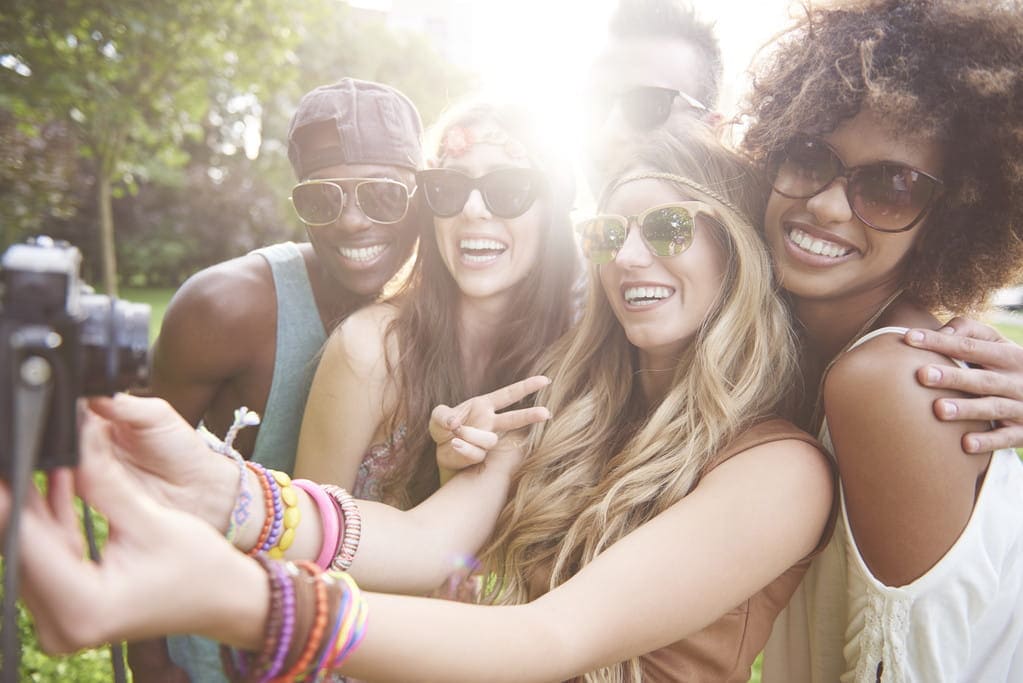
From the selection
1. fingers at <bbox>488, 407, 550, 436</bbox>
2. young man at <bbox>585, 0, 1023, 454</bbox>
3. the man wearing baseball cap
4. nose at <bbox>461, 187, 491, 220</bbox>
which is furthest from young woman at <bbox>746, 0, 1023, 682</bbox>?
the man wearing baseball cap

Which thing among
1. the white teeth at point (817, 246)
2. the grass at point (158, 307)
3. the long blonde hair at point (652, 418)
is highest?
the white teeth at point (817, 246)

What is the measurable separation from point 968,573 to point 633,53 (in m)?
3.13

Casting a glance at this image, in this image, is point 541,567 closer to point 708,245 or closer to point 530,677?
point 530,677

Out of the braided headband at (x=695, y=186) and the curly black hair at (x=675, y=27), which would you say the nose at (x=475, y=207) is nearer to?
the braided headband at (x=695, y=186)

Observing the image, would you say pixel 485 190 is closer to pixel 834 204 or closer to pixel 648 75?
pixel 834 204

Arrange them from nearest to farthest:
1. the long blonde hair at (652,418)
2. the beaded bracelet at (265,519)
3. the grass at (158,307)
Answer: the beaded bracelet at (265,519) < the long blonde hair at (652,418) < the grass at (158,307)

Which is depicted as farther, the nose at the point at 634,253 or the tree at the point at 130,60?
the tree at the point at 130,60

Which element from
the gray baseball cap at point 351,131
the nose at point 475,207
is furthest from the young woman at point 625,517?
the gray baseball cap at point 351,131

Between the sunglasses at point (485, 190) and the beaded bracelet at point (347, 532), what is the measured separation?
1.27 metres

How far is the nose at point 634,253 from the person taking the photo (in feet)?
7.57

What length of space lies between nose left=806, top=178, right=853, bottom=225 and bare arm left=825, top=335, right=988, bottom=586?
0.44 meters

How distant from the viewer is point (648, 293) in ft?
7.70

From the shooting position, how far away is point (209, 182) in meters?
21.0

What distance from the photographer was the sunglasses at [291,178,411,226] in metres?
2.89
